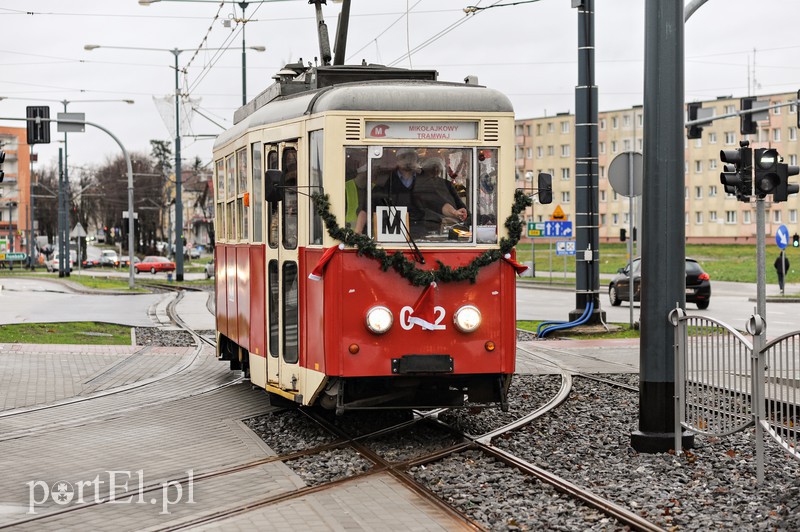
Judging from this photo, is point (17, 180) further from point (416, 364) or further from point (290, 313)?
point (416, 364)

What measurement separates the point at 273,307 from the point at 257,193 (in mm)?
1197

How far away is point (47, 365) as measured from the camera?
17.3 m

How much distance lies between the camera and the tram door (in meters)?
10.8

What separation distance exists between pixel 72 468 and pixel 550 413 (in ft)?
16.0

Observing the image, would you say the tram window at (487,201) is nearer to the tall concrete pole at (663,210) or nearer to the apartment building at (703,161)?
the tall concrete pole at (663,210)

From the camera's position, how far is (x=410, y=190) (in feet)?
32.7

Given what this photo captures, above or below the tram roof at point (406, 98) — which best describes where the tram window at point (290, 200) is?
below

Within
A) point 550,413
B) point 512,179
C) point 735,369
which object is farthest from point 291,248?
point 735,369

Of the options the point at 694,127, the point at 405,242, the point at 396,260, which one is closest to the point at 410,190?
the point at 405,242

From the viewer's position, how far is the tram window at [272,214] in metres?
11.2

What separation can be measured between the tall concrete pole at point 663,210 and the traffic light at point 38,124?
2905cm

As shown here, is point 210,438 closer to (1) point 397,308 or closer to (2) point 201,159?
(1) point 397,308

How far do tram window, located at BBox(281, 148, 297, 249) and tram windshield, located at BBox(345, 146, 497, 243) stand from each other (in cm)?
82

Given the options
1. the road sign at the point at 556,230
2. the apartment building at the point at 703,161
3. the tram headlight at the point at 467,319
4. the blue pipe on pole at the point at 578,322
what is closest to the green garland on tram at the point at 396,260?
the tram headlight at the point at 467,319
